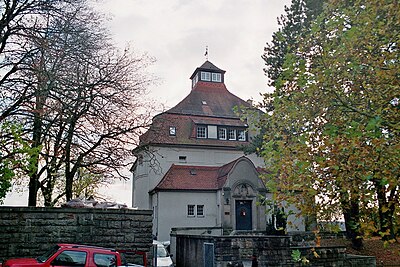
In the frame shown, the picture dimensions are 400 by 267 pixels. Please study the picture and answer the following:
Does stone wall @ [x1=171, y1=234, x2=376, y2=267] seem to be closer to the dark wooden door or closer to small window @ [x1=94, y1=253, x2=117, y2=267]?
small window @ [x1=94, y1=253, x2=117, y2=267]

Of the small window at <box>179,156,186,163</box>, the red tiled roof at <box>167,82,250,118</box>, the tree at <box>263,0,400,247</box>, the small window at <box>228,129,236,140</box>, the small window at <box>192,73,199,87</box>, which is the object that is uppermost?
the small window at <box>192,73,199,87</box>

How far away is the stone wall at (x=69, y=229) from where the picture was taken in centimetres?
1422

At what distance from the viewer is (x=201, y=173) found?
111 ft

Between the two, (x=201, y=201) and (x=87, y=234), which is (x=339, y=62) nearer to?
(x=87, y=234)

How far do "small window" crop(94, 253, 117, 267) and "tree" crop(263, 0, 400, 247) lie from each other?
524 cm

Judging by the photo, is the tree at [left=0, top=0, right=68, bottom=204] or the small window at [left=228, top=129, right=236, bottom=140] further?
the small window at [left=228, top=129, right=236, bottom=140]

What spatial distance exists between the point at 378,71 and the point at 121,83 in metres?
14.0

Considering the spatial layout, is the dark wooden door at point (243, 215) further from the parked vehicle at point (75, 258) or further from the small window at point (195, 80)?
the parked vehicle at point (75, 258)

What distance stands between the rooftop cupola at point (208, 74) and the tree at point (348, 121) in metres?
32.9

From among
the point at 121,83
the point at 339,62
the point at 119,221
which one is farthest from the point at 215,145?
the point at 339,62

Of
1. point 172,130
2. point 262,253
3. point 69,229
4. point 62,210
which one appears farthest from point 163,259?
point 172,130

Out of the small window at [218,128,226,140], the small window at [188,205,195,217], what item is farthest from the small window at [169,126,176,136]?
the small window at [188,205,195,217]

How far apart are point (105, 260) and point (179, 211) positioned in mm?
20325

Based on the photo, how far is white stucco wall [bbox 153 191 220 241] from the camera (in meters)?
31.1
